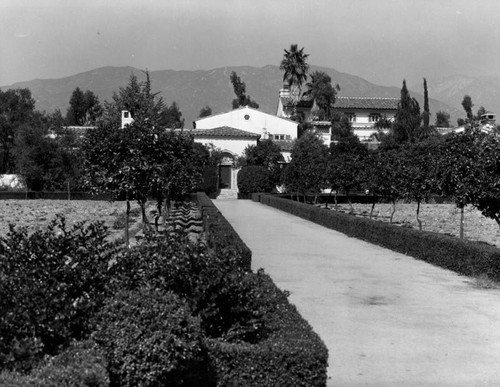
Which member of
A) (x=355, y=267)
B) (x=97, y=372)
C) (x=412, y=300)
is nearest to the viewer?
(x=97, y=372)

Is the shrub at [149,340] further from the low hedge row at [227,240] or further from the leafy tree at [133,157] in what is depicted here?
the leafy tree at [133,157]

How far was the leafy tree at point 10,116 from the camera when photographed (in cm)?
7354

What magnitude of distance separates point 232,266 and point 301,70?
7906 cm

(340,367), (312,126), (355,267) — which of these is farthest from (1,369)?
(312,126)

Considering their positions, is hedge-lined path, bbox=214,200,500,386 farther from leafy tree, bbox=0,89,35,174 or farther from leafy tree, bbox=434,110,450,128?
leafy tree, bbox=434,110,450,128

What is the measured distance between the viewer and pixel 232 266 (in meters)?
6.65

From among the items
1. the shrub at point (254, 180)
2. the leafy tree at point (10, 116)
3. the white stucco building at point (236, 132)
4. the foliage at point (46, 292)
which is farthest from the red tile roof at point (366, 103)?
the foliage at point (46, 292)

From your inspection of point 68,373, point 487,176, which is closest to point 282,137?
point 487,176

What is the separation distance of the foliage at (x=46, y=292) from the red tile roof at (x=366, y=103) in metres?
82.9

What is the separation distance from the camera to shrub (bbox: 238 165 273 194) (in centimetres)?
5534

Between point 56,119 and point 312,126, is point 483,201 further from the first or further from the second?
point 312,126

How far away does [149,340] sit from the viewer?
16.4 ft

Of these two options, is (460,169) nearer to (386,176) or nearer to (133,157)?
(133,157)

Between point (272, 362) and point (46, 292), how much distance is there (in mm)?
1977
